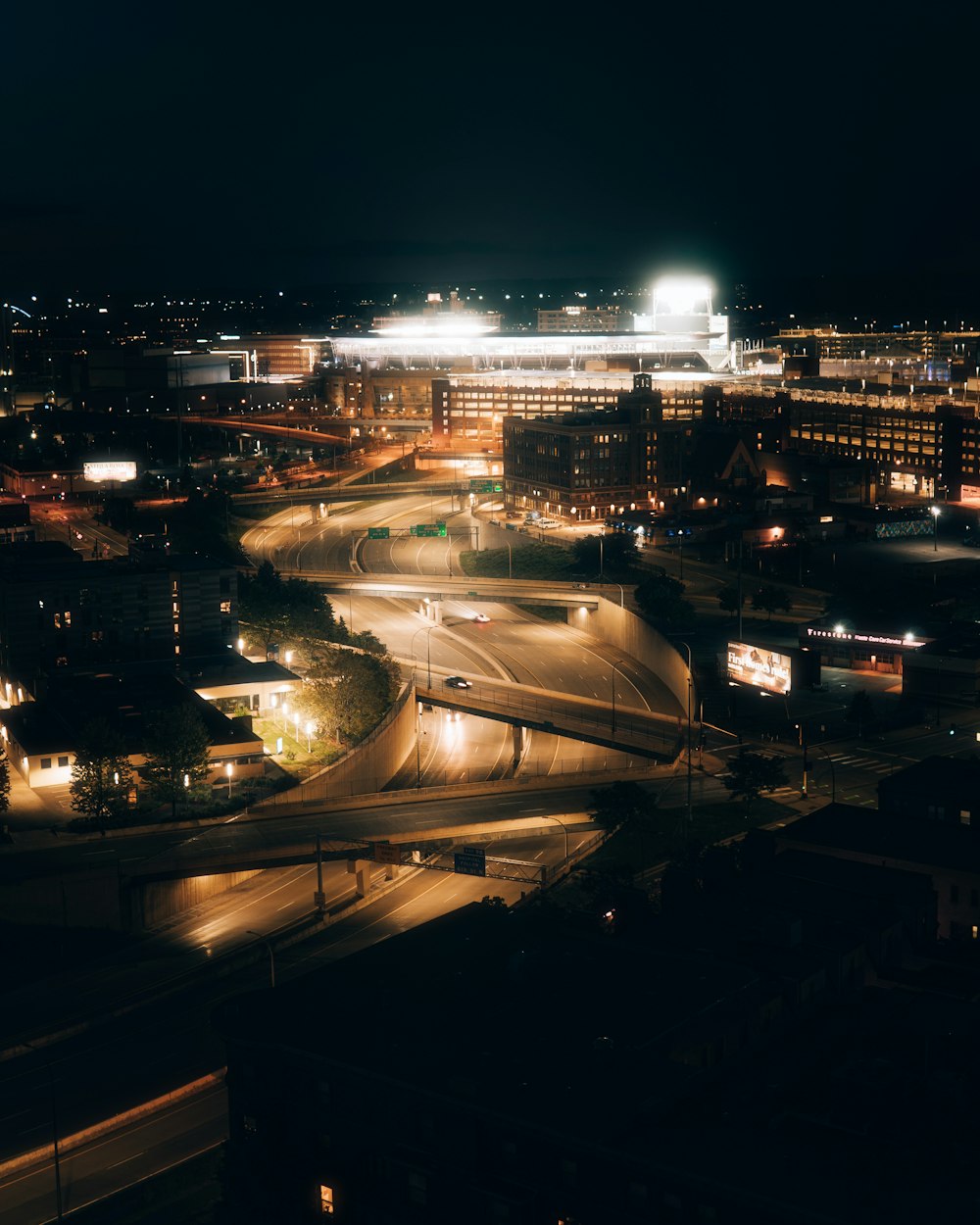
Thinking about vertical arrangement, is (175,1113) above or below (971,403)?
below

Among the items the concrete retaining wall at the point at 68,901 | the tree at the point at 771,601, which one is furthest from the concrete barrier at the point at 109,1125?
the tree at the point at 771,601

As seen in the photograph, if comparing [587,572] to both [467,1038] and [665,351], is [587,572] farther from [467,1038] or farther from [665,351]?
[665,351]

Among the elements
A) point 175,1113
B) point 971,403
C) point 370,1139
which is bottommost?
point 175,1113

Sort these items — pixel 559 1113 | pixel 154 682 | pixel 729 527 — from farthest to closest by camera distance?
pixel 729 527, pixel 154 682, pixel 559 1113

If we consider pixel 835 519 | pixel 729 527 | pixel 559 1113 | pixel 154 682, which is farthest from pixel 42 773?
pixel 835 519

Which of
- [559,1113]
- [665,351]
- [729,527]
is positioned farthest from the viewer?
[665,351]

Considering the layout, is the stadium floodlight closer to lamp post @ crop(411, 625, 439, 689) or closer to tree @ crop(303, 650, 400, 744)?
lamp post @ crop(411, 625, 439, 689)
